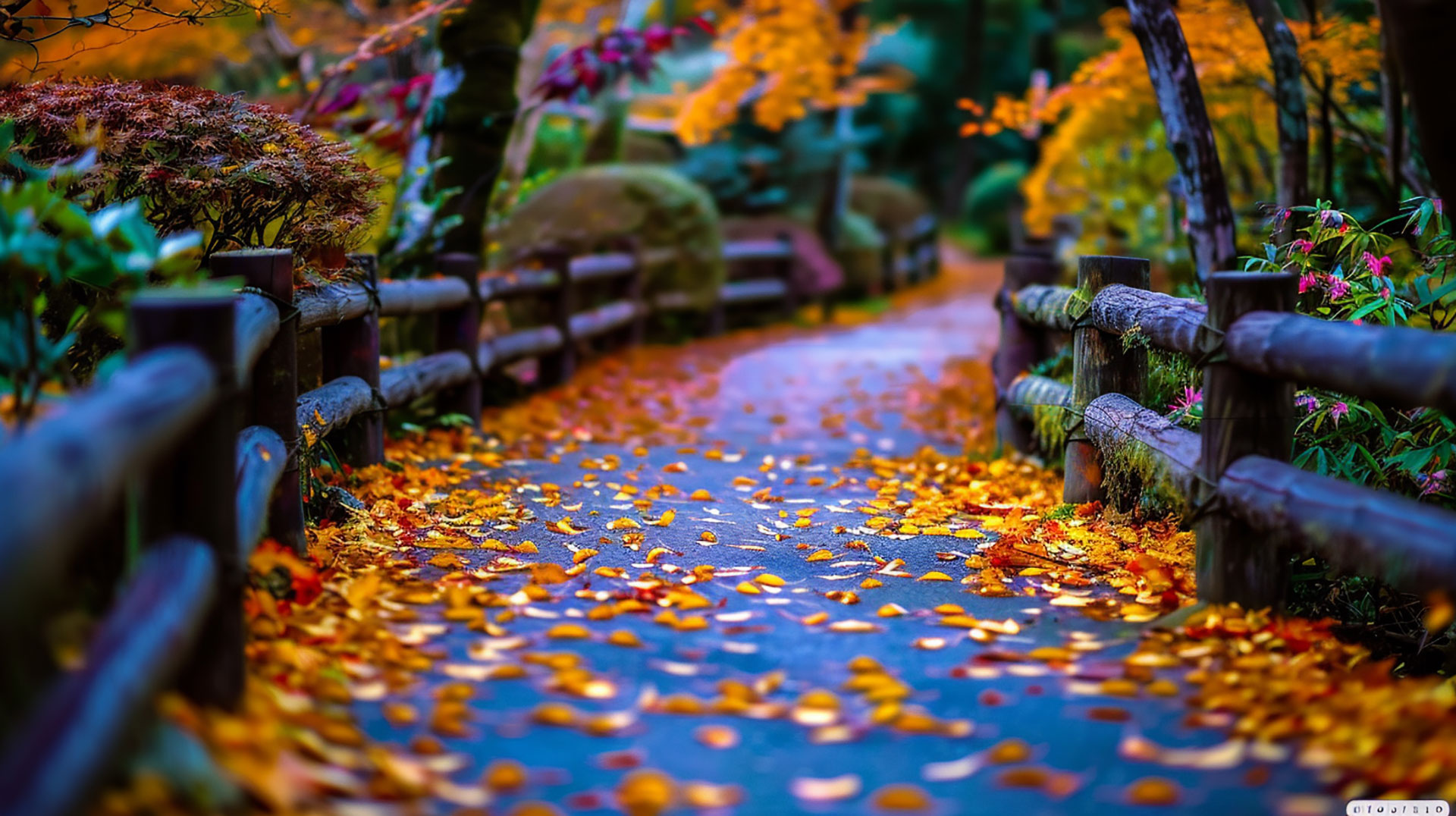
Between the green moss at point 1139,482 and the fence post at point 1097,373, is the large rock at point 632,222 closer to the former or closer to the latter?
the fence post at point 1097,373

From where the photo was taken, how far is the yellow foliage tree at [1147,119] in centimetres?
711

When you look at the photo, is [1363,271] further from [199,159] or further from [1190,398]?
[199,159]

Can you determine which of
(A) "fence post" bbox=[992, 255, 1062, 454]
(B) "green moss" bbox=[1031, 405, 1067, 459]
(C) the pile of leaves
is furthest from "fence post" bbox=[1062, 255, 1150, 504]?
(C) the pile of leaves

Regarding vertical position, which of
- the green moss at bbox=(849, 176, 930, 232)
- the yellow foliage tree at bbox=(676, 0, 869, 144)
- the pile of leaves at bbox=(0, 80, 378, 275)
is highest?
Answer: the yellow foliage tree at bbox=(676, 0, 869, 144)

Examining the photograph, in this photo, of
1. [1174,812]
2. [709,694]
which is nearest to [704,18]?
[709,694]

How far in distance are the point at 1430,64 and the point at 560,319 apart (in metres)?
6.13

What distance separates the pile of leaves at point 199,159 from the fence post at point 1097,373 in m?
2.79

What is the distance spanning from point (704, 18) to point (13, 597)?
7.02m

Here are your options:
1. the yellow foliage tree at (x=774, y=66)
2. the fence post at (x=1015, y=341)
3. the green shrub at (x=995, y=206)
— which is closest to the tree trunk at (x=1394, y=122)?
the fence post at (x=1015, y=341)

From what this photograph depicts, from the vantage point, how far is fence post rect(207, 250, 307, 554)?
356 centimetres

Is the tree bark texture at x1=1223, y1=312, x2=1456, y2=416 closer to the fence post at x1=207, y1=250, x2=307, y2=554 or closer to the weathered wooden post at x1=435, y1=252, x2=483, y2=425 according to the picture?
the fence post at x1=207, y1=250, x2=307, y2=554

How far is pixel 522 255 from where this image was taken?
8320 millimetres

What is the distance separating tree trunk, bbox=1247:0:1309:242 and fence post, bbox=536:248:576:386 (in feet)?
14.7

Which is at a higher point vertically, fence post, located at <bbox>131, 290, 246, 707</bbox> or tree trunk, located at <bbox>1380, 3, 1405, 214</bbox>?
tree trunk, located at <bbox>1380, 3, 1405, 214</bbox>
